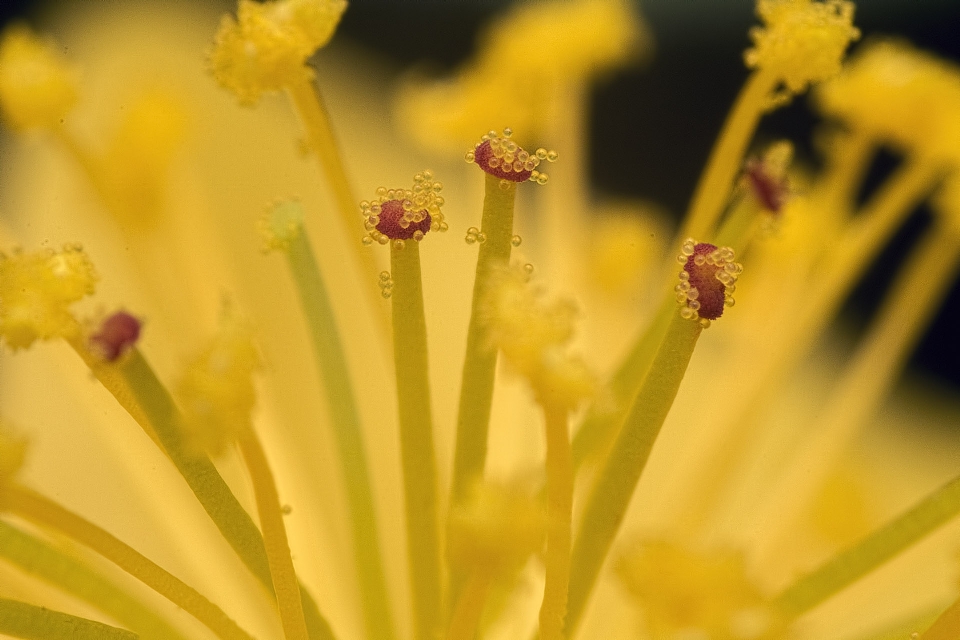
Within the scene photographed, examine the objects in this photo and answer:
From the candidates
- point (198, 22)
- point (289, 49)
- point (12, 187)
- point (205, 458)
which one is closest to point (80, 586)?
point (205, 458)

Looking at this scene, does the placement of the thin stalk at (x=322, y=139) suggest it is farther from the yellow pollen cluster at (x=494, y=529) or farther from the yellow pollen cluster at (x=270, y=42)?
the yellow pollen cluster at (x=494, y=529)

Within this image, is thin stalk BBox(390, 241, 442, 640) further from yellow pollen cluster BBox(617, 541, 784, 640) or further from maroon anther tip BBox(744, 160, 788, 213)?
maroon anther tip BBox(744, 160, 788, 213)

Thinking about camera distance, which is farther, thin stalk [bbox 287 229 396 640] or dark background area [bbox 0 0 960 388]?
dark background area [bbox 0 0 960 388]

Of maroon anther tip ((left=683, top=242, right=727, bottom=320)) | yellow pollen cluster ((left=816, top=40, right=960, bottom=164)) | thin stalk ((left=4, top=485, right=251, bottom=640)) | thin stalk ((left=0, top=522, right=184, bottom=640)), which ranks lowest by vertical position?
thin stalk ((left=0, top=522, right=184, bottom=640))

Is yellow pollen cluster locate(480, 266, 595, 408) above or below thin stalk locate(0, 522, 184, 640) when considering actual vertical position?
above

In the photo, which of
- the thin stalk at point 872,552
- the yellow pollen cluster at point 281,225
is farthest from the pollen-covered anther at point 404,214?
the thin stalk at point 872,552

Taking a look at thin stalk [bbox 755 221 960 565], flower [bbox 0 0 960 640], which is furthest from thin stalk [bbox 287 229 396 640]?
thin stalk [bbox 755 221 960 565]

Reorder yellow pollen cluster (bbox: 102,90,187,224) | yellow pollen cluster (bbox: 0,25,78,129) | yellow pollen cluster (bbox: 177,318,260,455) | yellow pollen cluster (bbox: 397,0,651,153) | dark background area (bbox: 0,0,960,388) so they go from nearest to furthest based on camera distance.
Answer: yellow pollen cluster (bbox: 177,318,260,455)
yellow pollen cluster (bbox: 0,25,78,129)
yellow pollen cluster (bbox: 102,90,187,224)
yellow pollen cluster (bbox: 397,0,651,153)
dark background area (bbox: 0,0,960,388)

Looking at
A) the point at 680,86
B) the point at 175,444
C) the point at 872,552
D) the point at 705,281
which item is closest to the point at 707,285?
the point at 705,281
